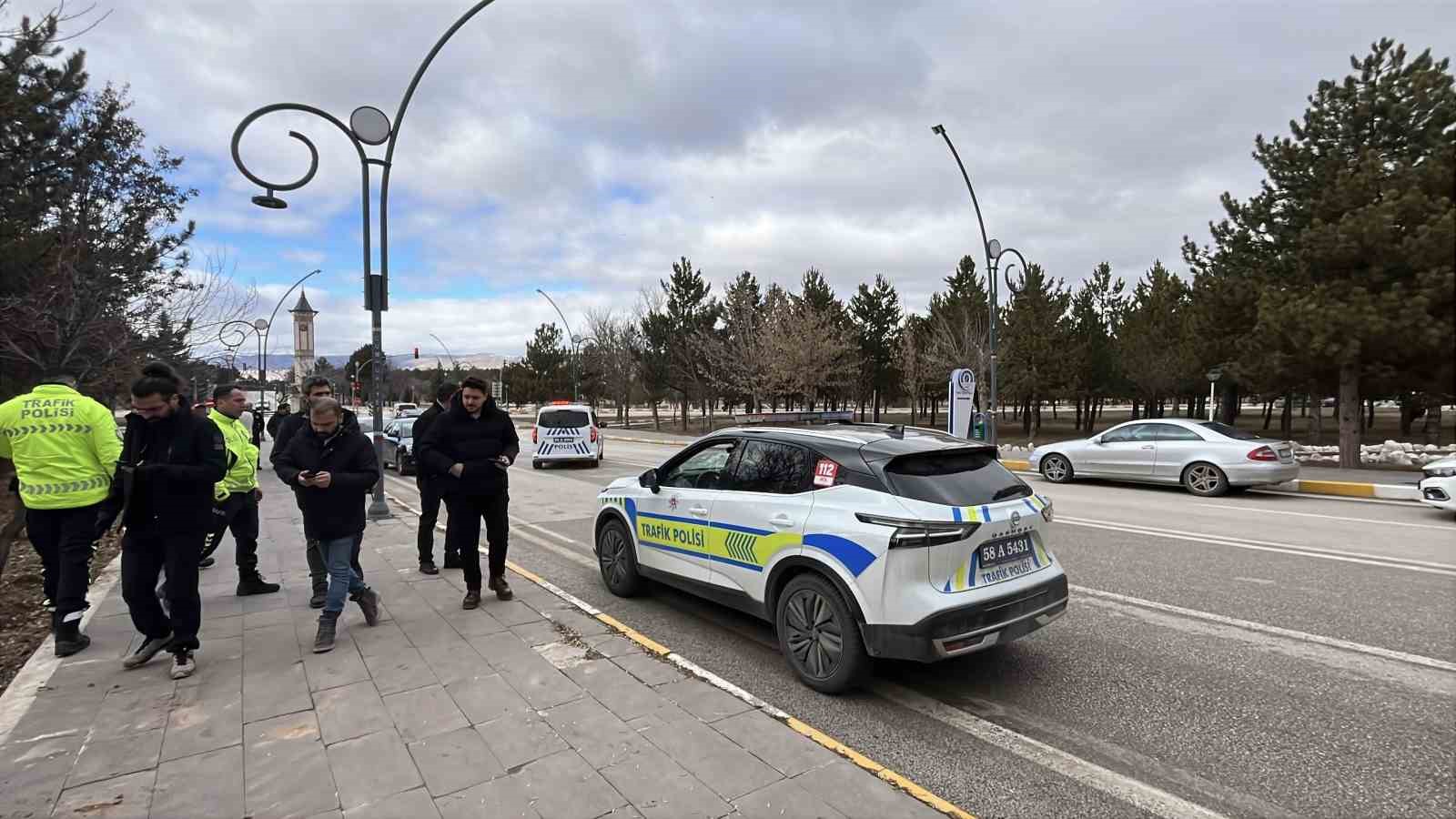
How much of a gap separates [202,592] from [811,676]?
538cm

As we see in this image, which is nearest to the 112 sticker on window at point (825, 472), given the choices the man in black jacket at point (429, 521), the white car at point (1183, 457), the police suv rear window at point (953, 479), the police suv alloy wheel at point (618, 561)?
the police suv rear window at point (953, 479)

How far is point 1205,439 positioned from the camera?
11594 millimetres

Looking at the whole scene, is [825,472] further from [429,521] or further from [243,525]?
[243,525]

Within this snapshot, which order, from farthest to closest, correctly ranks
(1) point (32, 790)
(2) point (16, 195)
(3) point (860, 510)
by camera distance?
1. (2) point (16, 195)
2. (3) point (860, 510)
3. (1) point (32, 790)

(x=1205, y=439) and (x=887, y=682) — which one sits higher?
(x=1205, y=439)

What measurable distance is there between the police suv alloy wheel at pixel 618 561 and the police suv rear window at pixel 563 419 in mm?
12231

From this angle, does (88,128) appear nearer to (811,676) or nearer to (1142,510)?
(811,676)

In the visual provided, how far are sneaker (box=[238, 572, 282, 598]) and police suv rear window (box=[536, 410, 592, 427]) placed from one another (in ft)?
39.3

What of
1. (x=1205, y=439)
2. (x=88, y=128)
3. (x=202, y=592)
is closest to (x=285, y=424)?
(x=202, y=592)

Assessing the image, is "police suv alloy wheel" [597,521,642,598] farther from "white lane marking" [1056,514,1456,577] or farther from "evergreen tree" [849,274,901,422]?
"evergreen tree" [849,274,901,422]

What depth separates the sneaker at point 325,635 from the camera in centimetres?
438

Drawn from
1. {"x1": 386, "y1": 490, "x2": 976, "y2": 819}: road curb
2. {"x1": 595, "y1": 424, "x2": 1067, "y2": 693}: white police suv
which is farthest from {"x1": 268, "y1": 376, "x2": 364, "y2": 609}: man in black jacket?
{"x1": 595, "y1": 424, "x2": 1067, "y2": 693}: white police suv

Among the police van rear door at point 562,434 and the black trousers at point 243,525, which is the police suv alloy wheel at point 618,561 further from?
the police van rear door at point 562,434

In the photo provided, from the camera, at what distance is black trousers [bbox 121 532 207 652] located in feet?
13.0
